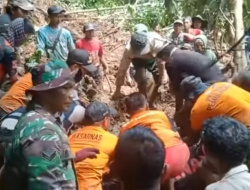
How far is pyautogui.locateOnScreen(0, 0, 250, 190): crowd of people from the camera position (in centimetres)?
336

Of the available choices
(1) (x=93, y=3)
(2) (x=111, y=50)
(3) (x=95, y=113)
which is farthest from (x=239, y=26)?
(1) (x=93, y=3)

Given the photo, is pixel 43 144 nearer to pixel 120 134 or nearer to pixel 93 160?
pixel 120 134

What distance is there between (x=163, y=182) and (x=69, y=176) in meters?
1.33

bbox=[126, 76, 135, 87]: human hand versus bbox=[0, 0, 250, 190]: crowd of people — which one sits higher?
bbox=[0, 0, 250, 190]: crowd of people

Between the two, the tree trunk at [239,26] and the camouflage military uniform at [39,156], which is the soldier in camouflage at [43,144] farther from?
the tree trunk at [239,26]

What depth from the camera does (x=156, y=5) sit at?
569 inches

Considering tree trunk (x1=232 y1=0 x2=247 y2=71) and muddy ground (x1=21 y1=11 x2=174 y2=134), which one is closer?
tree trunk (x1=232 y1=0 x2=247 y2=71)

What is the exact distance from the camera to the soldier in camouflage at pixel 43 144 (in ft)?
11.0

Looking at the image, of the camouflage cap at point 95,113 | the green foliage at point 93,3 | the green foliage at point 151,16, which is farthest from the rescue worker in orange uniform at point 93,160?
the green foliage at point 93,3

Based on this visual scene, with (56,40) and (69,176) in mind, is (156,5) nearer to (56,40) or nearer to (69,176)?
(56,40)

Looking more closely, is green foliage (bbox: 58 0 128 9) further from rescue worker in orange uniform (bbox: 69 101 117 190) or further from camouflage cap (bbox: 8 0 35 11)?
rescue worker in orange uniform (bbox: 69 101 117 190)

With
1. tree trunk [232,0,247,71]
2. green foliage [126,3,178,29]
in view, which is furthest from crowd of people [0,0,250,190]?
green foliage [126,3,178,29]

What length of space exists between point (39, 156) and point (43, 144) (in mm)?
76

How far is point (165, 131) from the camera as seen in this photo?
501cm
